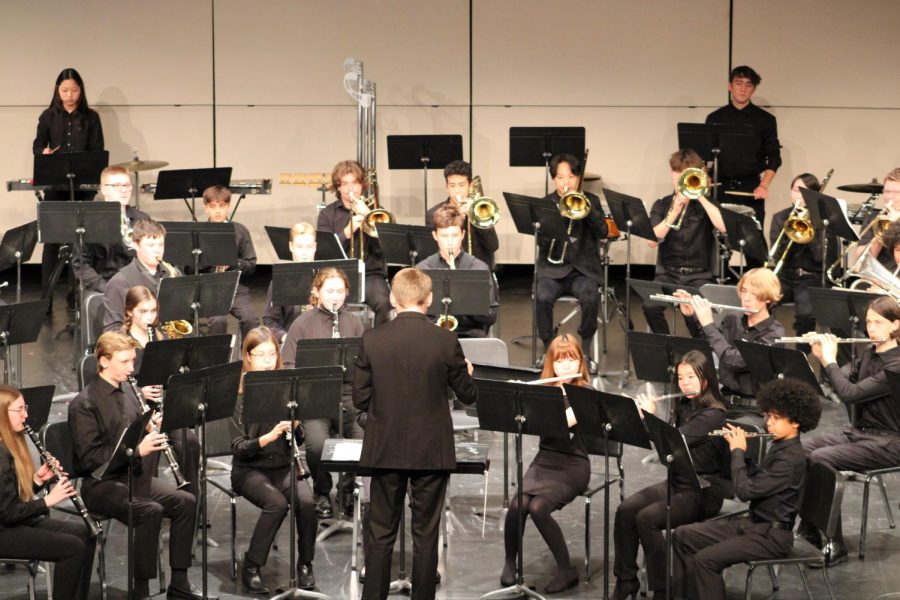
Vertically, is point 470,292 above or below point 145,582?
above

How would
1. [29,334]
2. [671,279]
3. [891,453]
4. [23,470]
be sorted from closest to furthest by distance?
[23,470], [891,453], [29,334], [671,279]

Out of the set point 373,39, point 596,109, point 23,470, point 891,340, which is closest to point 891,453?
point 891,340

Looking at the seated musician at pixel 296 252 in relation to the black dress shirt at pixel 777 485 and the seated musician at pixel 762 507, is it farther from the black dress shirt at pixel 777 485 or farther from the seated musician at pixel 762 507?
the black dress shirt at pixel 777 485

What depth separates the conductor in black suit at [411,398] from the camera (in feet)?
17.2

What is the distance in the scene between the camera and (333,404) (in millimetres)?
5773

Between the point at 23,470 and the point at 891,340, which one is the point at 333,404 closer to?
the point at 23,470

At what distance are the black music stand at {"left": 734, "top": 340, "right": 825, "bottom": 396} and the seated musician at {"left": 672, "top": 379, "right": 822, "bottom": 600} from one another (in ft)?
1.83

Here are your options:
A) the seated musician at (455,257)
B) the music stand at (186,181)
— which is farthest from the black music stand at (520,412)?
the music stand at (186,181)

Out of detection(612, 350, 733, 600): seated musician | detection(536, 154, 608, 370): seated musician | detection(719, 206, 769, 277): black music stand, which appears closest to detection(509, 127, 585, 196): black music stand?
detection(536, 154, 608, 370): seated musician

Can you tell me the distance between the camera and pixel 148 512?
18.7ft

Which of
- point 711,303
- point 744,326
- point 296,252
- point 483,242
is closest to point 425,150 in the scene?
point 483,242

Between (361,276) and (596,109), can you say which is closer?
(361,276)

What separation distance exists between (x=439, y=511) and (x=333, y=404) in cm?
74

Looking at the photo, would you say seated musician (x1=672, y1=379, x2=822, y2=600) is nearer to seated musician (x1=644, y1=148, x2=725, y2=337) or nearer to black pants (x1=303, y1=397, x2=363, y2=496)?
black pants (x1=303, y1=397, x2=363, y2=496)
